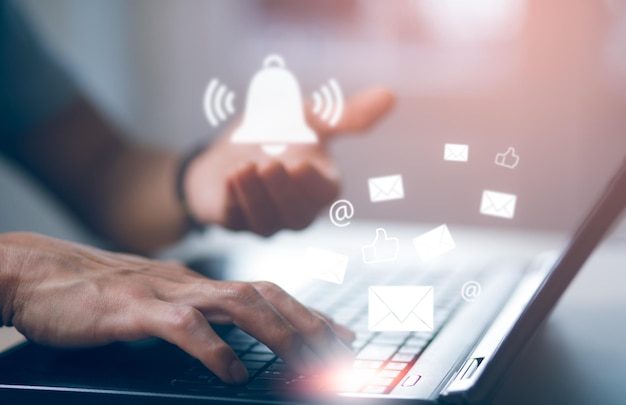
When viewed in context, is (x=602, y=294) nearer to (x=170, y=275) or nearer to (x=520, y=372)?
(x=520, y=372)

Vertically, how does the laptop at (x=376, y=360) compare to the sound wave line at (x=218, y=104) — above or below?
below

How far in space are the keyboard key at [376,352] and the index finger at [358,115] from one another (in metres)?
0.16

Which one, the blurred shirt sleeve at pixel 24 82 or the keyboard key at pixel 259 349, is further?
the blurred shirt sleeve at pixel 24 82

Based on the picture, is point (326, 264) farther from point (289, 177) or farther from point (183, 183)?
point (183, 183)

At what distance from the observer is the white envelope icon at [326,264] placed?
1.17 feet

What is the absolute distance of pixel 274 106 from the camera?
16.4 inches

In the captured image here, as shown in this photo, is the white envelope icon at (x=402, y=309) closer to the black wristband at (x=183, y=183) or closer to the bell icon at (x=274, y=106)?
the bell icon at (x=274, y=106)

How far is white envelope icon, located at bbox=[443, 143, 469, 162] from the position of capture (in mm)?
Answer: 354

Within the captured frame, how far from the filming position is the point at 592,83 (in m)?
1.29

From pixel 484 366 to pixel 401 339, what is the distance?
0.31ft

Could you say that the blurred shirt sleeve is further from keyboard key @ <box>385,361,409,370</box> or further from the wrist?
keyboard key @ <box>385,361,409,370</box>

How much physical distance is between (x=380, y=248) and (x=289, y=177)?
0.08 meters

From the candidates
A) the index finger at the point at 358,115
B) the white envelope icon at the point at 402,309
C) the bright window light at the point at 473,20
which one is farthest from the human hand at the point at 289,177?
the bright window light at the point at 473,20

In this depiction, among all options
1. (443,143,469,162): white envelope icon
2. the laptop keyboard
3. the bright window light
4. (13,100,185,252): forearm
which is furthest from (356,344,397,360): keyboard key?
the bright window light
